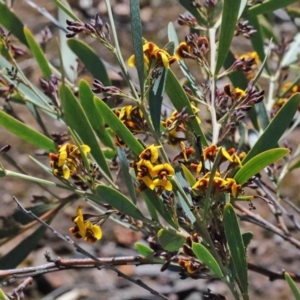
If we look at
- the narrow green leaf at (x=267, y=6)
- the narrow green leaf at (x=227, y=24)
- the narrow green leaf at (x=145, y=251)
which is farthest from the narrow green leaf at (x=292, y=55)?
the narrow green leaf at (x=145, y=251)

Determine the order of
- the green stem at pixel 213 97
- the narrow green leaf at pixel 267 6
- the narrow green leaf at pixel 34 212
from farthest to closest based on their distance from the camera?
the narrow green leaf at pixel 34 212
the narrow green leaf at pixel 267 6
the green stem at pixel 213 97

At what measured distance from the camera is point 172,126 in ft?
2.73

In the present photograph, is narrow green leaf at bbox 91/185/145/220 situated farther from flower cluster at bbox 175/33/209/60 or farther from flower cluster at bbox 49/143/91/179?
flower cluster at bbox 175/33/209/60

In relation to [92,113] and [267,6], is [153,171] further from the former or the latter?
[267,6]

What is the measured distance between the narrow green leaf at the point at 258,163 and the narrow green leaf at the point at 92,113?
24 cm

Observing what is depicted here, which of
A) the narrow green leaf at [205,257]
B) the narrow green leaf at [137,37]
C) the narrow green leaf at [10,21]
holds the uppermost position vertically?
the narrow green leaf at [10,21]

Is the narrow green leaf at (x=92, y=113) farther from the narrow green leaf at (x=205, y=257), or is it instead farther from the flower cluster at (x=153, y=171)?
the narrow green leaf at (x=205, y=257)

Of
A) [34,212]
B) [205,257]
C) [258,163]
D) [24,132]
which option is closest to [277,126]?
[258,163]

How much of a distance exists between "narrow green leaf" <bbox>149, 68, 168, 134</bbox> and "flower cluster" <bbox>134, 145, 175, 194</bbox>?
57 mm

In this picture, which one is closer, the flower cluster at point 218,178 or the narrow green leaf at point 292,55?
the flower cluster at point 218,178

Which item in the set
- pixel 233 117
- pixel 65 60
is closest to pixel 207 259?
pixel 233 117

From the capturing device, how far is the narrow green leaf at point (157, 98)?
834mm

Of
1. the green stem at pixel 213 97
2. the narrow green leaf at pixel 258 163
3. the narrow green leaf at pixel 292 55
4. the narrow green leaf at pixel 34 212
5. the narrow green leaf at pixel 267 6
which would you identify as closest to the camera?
the narrow green leaf at pixel 258 163

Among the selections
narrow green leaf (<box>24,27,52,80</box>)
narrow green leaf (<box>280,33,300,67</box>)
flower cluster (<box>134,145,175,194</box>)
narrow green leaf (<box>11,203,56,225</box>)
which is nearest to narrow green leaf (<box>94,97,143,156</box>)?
flower cluster (<box>134,145,175,194</box>)
